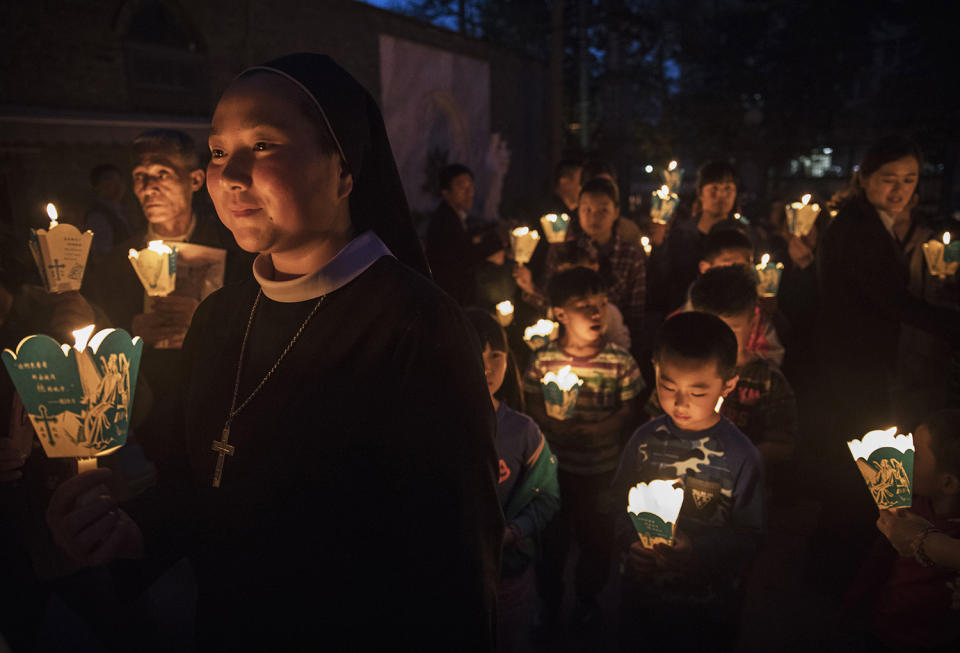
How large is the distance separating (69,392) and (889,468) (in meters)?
2.21

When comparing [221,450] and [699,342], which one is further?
[699,342]

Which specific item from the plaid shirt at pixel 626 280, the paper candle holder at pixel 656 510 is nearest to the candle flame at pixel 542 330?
the plaid shirt at pixel 626 280

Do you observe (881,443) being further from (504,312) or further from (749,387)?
(504,312)

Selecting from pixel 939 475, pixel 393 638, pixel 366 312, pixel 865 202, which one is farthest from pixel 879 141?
pixel 393 638

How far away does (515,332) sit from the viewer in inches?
210

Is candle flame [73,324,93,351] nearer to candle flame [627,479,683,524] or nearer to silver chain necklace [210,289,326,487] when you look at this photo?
silver chain necklace [210,289,326,487]

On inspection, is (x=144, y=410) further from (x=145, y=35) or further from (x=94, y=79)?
(x=145, y=35)

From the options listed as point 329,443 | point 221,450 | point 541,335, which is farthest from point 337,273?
point 541,335

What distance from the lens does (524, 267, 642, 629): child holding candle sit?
3322 millimetres

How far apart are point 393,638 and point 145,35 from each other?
10841mm

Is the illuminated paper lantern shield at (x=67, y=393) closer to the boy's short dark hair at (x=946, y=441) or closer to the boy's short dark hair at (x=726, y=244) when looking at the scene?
the boy's short dark hair at (x=946, y=441)

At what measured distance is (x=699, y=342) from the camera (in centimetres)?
→ 261

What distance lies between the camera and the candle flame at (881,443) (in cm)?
197

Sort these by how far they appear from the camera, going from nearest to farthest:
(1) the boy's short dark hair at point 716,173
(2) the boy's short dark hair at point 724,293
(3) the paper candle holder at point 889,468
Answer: (3) the paper candle holder at point 889,468
(2) the boy's short dark hair at point 724,293
(1) the boy's short dark hair at point 716,173
